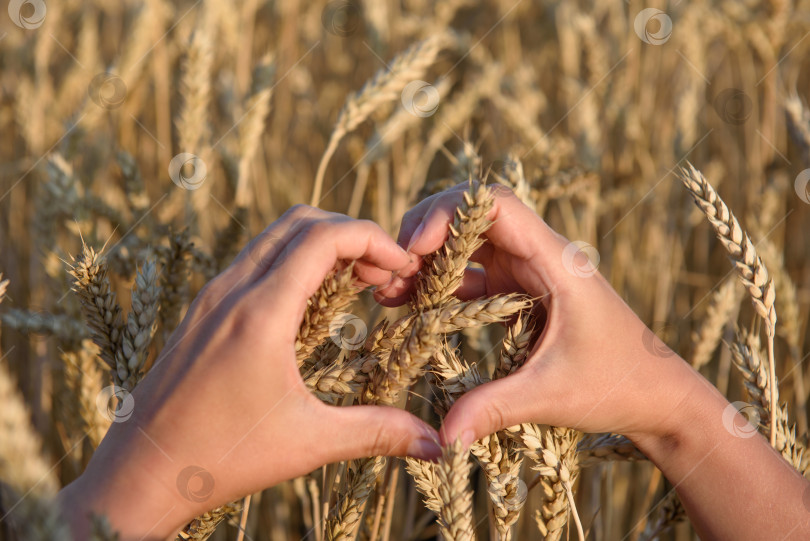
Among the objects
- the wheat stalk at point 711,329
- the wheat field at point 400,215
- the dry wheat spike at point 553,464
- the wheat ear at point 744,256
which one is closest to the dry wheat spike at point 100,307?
the wheat field at point 400,215

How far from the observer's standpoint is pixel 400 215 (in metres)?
1.46

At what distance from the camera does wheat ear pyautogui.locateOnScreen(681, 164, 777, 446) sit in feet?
2.64

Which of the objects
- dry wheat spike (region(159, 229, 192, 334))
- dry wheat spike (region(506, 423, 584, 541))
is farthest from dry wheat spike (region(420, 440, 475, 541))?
dry wheat spike (region(159, 229, 192, 334))

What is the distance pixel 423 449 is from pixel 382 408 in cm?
6

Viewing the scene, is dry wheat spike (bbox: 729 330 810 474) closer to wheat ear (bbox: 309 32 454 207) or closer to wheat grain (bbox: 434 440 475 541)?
wheat grain (bbox: 434 440 475 541)

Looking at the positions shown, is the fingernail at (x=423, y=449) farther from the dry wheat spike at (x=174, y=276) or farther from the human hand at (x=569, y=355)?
the dry wheat spike at (x=174, y=276)

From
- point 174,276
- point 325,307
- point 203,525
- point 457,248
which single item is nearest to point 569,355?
point 457,248

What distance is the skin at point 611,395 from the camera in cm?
68

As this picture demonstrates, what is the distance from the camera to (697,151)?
2.21m

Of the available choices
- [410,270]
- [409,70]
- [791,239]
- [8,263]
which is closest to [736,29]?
[791,239]

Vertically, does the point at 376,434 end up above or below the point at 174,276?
below

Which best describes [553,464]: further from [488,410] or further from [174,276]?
[174,276]

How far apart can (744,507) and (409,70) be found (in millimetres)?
940

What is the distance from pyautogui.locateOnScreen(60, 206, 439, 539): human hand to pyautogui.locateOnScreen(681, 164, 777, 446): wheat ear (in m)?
0.49
